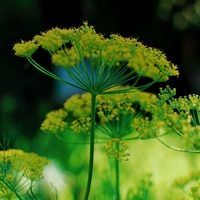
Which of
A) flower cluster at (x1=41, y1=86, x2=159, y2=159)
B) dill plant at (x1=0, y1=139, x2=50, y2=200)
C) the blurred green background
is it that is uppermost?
the blurred green background

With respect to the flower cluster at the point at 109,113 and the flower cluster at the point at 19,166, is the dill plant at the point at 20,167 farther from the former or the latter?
the flower cluster at the point at 109,113

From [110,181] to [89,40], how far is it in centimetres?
62

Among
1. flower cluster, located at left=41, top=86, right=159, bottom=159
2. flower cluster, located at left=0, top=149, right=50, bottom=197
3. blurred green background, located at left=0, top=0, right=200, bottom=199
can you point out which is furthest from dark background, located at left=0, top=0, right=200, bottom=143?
flower cluster, located at left=0, top=149, right=50, bottom=197

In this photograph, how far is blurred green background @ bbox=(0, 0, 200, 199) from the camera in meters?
3.91

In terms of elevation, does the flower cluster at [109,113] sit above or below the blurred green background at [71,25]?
below

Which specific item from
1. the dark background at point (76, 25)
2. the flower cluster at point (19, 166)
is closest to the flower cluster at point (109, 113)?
the flower cluster at point (19, 166)

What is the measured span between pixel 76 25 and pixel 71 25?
0.06 metres

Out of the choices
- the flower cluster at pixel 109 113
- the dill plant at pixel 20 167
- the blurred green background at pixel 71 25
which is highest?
the blurred green background at pixel 71 25

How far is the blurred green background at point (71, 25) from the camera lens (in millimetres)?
3910

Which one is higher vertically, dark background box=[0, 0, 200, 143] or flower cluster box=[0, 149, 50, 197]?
dark background box=[0, 0, 200, 143]

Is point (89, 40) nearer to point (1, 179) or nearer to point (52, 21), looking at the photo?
point (1, 179)

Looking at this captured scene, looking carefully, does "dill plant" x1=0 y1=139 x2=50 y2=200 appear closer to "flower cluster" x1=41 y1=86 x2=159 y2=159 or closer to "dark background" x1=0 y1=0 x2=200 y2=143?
"flower cluster" x1=41 y1=86 x2=159 y2=159

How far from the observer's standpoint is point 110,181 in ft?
4.49

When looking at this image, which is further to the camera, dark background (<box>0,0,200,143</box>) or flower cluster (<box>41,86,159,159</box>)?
dark background (<box>0,0,200,143</box>)
